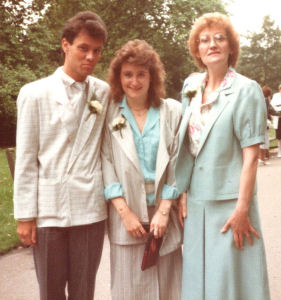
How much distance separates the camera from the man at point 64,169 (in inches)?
99.5

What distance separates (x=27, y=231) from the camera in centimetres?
255

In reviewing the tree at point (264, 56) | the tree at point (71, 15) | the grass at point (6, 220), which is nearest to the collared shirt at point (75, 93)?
the grass at point (6, 220)

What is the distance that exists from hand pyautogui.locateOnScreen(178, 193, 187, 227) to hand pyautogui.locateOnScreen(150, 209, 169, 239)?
12 centimetres

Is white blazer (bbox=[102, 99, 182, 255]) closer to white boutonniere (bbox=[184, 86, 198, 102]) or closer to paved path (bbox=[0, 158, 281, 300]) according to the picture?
white boutonniere (bbox=[184, 86, 198, 102])

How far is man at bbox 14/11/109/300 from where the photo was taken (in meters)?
2.53

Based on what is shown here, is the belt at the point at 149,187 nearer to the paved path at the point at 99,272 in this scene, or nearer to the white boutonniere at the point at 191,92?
the white boutonniere at the point at 191,92

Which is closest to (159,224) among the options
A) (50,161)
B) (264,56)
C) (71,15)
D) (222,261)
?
(222,261)

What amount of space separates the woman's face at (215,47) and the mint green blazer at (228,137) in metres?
0.16

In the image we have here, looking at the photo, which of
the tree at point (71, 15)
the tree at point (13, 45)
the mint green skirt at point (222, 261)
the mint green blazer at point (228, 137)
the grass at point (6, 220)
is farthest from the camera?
the tree at point (71, 15)

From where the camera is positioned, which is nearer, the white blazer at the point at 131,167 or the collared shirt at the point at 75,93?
the collared shirt at the point at 75,93

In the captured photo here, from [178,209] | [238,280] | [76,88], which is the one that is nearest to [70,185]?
[76,88]

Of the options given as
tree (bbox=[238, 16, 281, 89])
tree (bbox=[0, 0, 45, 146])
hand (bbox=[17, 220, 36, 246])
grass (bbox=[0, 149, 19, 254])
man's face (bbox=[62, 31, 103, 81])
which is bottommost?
grass (bbox=[0, 149, 19, 254])

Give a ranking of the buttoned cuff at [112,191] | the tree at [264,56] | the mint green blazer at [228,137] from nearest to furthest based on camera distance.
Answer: the mint green blazer at [228,137] → the buttoned cuff at [112,191] → the tree at [264,56]

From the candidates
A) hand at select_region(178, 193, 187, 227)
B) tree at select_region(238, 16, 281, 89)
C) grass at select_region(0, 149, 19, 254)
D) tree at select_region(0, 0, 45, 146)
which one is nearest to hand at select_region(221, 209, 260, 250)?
hand at select_region(178, 193, 187, 227)
